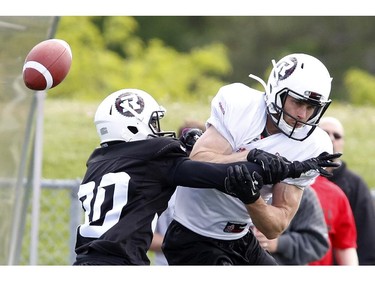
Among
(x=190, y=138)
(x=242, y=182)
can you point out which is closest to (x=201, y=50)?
(x=190, y=138)

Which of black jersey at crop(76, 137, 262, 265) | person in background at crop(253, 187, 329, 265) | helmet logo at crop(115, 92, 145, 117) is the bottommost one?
person in background at crop(253, 187, 329, 265)

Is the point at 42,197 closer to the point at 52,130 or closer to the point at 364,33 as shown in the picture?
the point at 52,130

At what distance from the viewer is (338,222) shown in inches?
304

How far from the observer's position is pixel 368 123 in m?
12.8

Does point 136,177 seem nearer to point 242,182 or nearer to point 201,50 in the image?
point 242,182

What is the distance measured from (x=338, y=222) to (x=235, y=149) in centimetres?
246

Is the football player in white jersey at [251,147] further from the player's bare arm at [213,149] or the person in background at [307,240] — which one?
the person in background at [307,240]

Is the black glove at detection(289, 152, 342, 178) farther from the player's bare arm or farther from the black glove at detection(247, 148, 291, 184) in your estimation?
the player's bare arm

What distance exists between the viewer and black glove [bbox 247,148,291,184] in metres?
5.18

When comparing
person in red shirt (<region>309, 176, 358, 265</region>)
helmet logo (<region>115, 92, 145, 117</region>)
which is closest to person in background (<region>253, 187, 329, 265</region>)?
person in red shirt (<region>309, 176, 358, 265</region>)

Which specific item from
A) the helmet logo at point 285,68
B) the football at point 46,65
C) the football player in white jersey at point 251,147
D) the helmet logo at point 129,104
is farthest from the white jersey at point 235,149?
the football at point 46,65

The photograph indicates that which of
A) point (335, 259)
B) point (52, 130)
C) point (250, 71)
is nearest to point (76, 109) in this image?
point (52, 130)
